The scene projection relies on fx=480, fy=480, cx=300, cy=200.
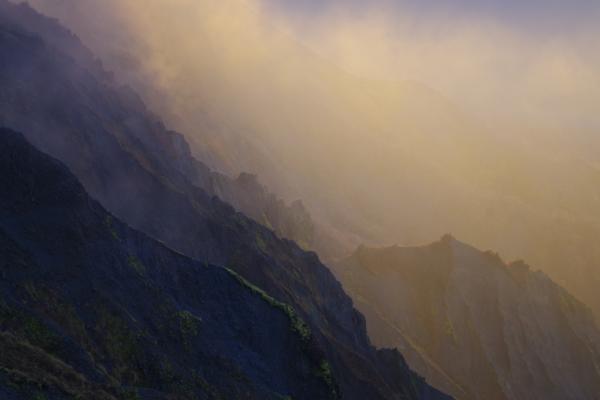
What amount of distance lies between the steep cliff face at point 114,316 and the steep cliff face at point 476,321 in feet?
93.2

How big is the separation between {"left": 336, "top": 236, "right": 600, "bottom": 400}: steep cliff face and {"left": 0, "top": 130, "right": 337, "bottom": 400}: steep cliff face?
28.4 metres

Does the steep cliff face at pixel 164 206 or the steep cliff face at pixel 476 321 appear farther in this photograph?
the steep cliff face at pixel 476 321

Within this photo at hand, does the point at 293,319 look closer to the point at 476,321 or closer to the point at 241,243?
the point at 241,243

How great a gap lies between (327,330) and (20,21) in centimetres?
5735

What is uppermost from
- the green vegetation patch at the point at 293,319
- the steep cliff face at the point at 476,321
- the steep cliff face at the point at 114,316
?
the steep cliff face at the point at 476,321

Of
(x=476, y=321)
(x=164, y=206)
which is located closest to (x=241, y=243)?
(x=164, y=206)

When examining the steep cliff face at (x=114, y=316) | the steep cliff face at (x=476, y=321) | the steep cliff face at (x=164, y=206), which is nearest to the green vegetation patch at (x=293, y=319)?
the steep cliff face at (x=114, y=316)

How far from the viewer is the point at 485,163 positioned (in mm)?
150375

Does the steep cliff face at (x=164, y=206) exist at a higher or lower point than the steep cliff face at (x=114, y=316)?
higher

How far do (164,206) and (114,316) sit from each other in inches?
844

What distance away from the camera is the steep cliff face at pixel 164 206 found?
→ 3531 cm

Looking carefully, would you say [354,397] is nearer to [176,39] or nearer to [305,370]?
[305,370]

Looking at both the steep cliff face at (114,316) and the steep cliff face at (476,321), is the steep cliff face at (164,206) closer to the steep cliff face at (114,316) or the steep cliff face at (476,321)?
the steep cliff face at (114,316)

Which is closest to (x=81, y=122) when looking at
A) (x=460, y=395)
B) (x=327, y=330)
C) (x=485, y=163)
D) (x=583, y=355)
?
(x=327, y=330)
